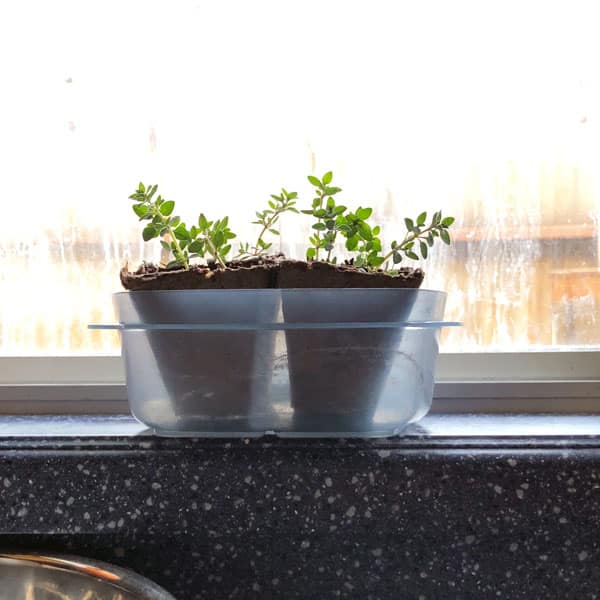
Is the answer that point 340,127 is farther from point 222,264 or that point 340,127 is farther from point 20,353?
point 20,353

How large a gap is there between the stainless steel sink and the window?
1.05 feet

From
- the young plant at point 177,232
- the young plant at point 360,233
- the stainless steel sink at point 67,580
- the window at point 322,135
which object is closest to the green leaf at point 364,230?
the young plant at point 360,233

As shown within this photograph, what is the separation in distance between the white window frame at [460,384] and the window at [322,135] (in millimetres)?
28

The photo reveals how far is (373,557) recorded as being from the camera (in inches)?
30.1

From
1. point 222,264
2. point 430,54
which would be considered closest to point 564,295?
point 430,54

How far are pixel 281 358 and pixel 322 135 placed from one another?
1.24 ft

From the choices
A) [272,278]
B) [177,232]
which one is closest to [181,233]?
[177,232]

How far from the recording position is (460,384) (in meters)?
0.94

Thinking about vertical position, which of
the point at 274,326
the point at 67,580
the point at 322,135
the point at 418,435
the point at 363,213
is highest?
the point at 322,135

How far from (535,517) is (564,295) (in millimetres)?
368

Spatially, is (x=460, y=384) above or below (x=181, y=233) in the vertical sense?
below

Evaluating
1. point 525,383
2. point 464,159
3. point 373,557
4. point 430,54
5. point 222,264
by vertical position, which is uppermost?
point 430,54

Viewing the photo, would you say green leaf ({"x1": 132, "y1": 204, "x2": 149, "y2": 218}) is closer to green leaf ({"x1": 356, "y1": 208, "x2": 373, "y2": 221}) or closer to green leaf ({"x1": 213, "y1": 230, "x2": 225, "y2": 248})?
green leaf ({"x1": 213, "y1": 230, "x2": 225, "y2": 248})

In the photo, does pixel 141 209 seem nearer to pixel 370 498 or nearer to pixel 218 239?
pixel 218 239
